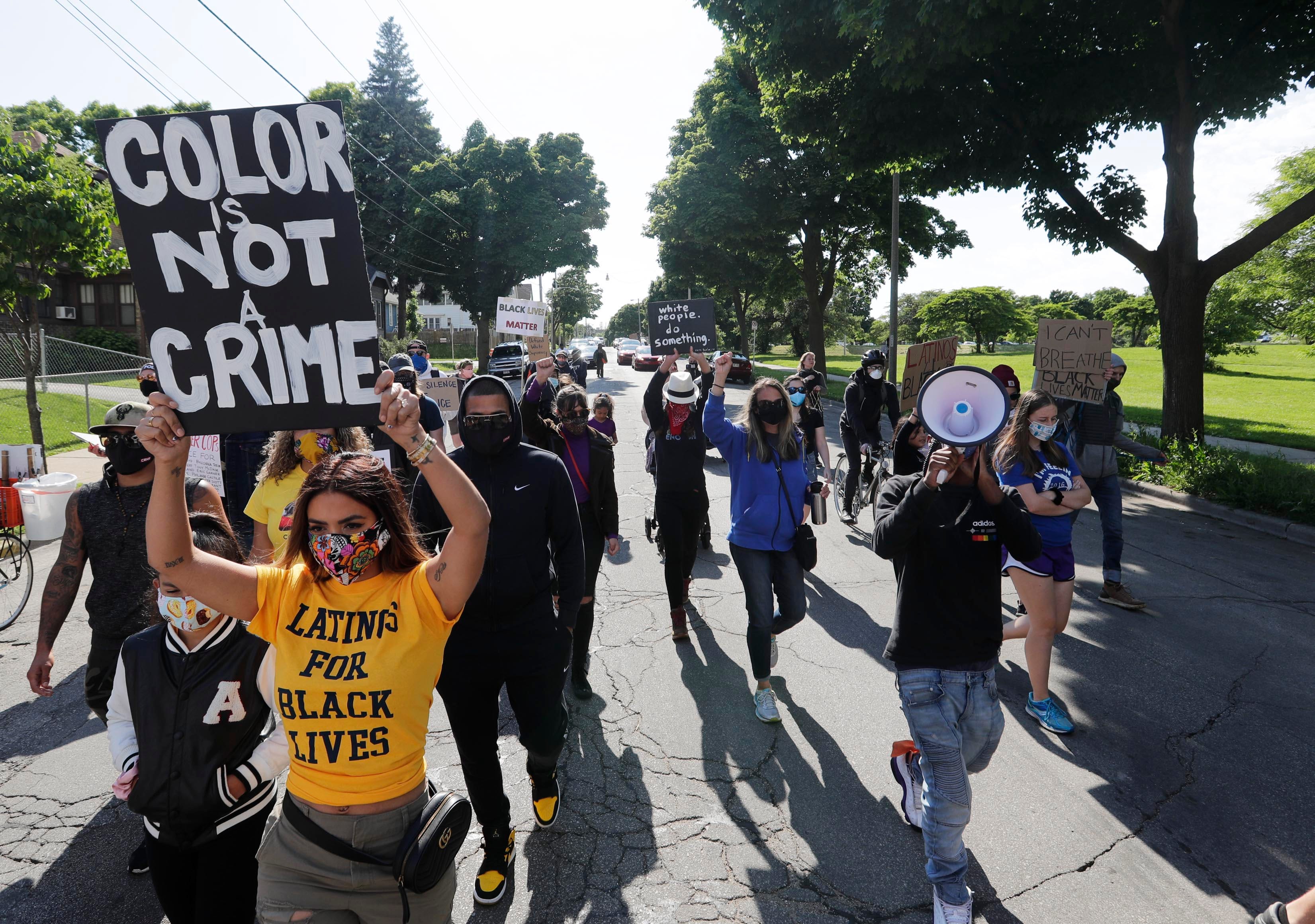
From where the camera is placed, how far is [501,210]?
42.5m

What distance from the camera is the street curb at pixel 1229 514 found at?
8883mm

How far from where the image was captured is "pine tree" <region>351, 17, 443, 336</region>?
44031 mm

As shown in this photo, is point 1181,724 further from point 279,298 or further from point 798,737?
point 279,298

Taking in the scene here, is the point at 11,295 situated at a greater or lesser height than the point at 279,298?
greater

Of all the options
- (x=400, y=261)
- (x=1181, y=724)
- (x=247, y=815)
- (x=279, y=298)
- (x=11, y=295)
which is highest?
(x=400, y=261)

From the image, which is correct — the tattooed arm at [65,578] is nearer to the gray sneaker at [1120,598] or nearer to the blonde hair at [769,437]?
the blonde hair at [769,437]

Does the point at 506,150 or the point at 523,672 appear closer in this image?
the point at 523,672

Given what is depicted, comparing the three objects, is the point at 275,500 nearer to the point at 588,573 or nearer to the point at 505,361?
the point at 588,573

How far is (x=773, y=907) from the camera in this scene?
299cm

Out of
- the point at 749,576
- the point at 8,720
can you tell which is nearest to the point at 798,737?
the point at 749,576

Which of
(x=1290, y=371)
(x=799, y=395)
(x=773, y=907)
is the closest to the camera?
(x=773, y=907)

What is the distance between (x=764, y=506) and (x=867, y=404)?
5038 millimetres

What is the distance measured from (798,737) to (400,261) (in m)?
45.8

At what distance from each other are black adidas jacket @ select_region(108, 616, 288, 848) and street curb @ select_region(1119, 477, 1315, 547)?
10.8m
